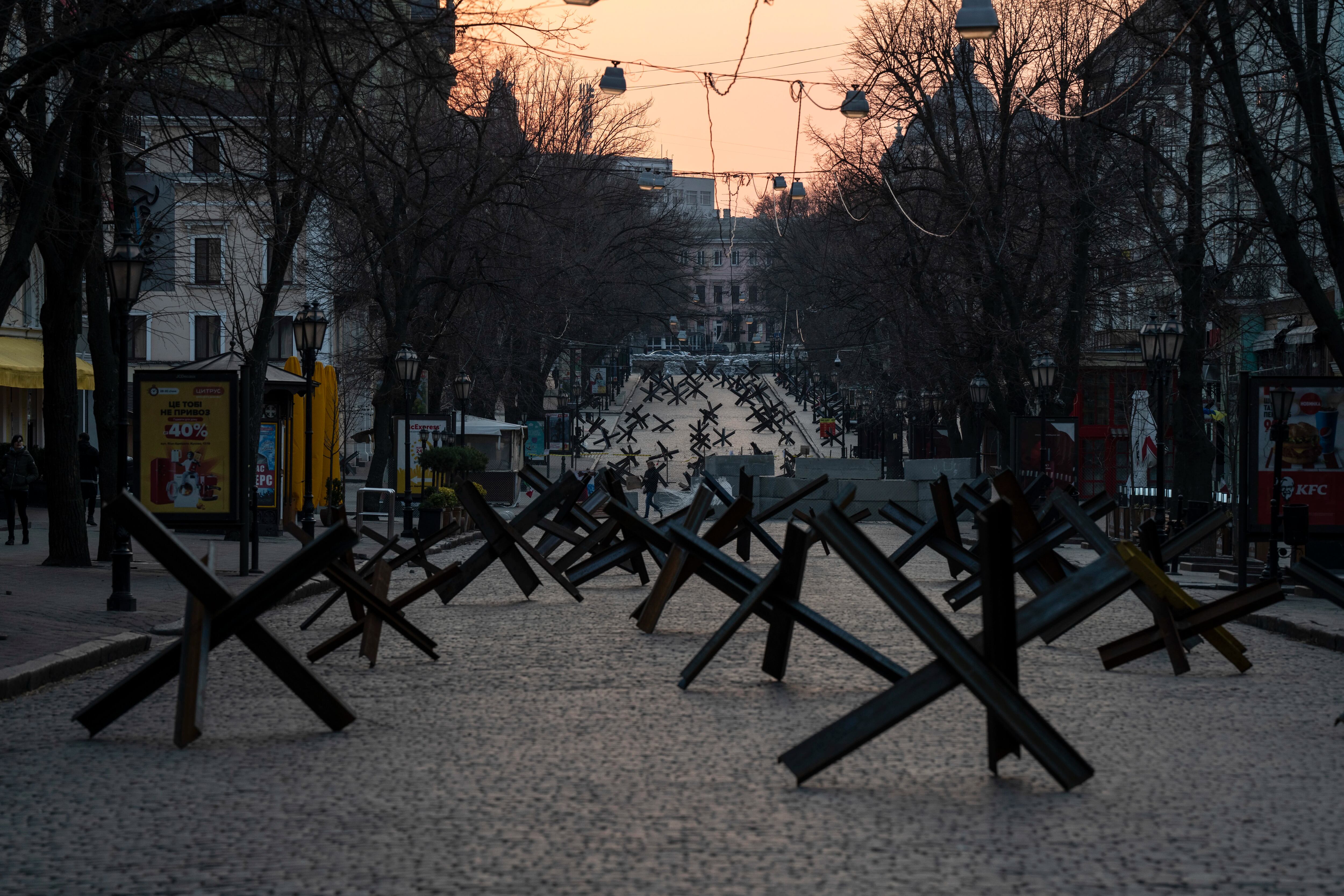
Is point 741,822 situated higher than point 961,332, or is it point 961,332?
point 961,332

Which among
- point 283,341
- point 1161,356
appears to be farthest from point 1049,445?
point 283,341

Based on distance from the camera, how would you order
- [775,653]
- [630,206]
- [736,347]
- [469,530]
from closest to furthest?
1. [775,653]
2. [469,530]
3. [630,206]
4. [736,347]

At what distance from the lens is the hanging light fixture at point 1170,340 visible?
24.3 metres

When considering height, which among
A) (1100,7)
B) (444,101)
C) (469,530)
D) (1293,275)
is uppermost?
(1100,7)

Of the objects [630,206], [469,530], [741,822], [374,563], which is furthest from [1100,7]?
[630,206]

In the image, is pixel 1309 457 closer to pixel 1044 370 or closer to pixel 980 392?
pixel 1044 370

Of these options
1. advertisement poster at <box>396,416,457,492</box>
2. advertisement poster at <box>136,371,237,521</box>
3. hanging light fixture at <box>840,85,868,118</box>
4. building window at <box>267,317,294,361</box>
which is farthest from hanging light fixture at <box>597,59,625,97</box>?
building window at <box>267,317,294,361</box>

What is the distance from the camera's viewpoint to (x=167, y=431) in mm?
17844

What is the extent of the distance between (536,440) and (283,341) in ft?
35.2

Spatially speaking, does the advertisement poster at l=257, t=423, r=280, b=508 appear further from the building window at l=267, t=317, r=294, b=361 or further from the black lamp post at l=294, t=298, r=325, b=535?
the building window at l=267, t=317, r=294, b=361

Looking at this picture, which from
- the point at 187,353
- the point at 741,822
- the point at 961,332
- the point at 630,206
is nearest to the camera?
the point at 741,822

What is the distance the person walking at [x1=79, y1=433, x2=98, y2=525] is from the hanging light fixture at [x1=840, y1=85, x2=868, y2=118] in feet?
51.0

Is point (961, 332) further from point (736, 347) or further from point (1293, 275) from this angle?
point (736, 347)

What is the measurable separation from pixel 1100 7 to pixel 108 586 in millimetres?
16674
